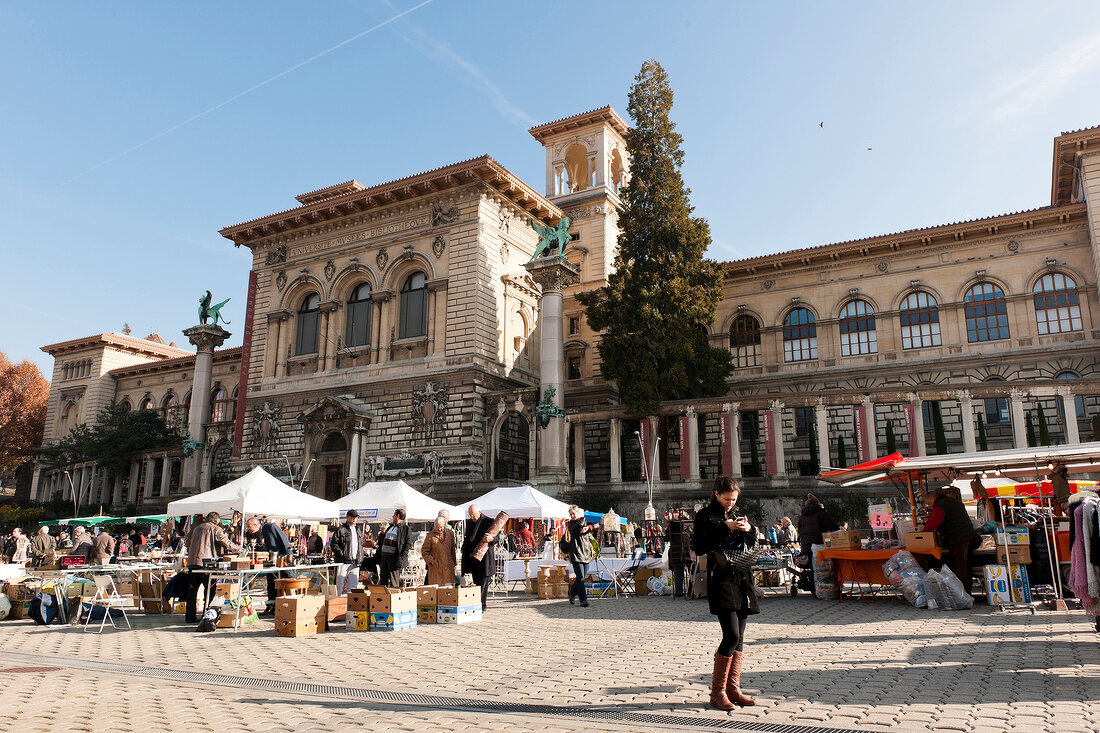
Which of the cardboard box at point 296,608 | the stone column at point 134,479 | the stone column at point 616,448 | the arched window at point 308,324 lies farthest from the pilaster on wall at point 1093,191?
the stone column at point 134,479

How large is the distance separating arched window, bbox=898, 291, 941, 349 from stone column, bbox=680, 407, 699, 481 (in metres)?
11.5

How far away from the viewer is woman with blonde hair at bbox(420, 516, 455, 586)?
492 inches

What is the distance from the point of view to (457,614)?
39.1ft

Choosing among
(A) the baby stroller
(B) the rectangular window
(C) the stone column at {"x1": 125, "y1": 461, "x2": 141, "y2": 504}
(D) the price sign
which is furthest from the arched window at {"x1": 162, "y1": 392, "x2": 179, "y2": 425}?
(A) the baby stroller

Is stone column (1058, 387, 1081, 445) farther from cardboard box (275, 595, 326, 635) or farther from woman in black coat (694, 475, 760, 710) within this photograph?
cardboard box (275, 595, 326, 635)

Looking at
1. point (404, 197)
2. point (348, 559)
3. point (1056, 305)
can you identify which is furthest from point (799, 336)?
point (348, 559)

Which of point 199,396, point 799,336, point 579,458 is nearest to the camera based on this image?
point 579,458

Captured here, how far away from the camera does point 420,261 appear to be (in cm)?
3441

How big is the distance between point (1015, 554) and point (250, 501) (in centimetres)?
1379

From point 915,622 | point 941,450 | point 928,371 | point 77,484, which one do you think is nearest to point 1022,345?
point 928,371

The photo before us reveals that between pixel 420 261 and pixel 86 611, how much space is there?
2315 centimetres

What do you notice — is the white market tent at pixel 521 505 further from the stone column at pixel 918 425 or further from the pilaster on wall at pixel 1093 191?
the pilaster on wall at pixel 1093 191

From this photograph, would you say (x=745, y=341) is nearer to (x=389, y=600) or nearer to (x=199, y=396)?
(x=389, y=600)

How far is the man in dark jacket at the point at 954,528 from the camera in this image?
12180 millimetres
